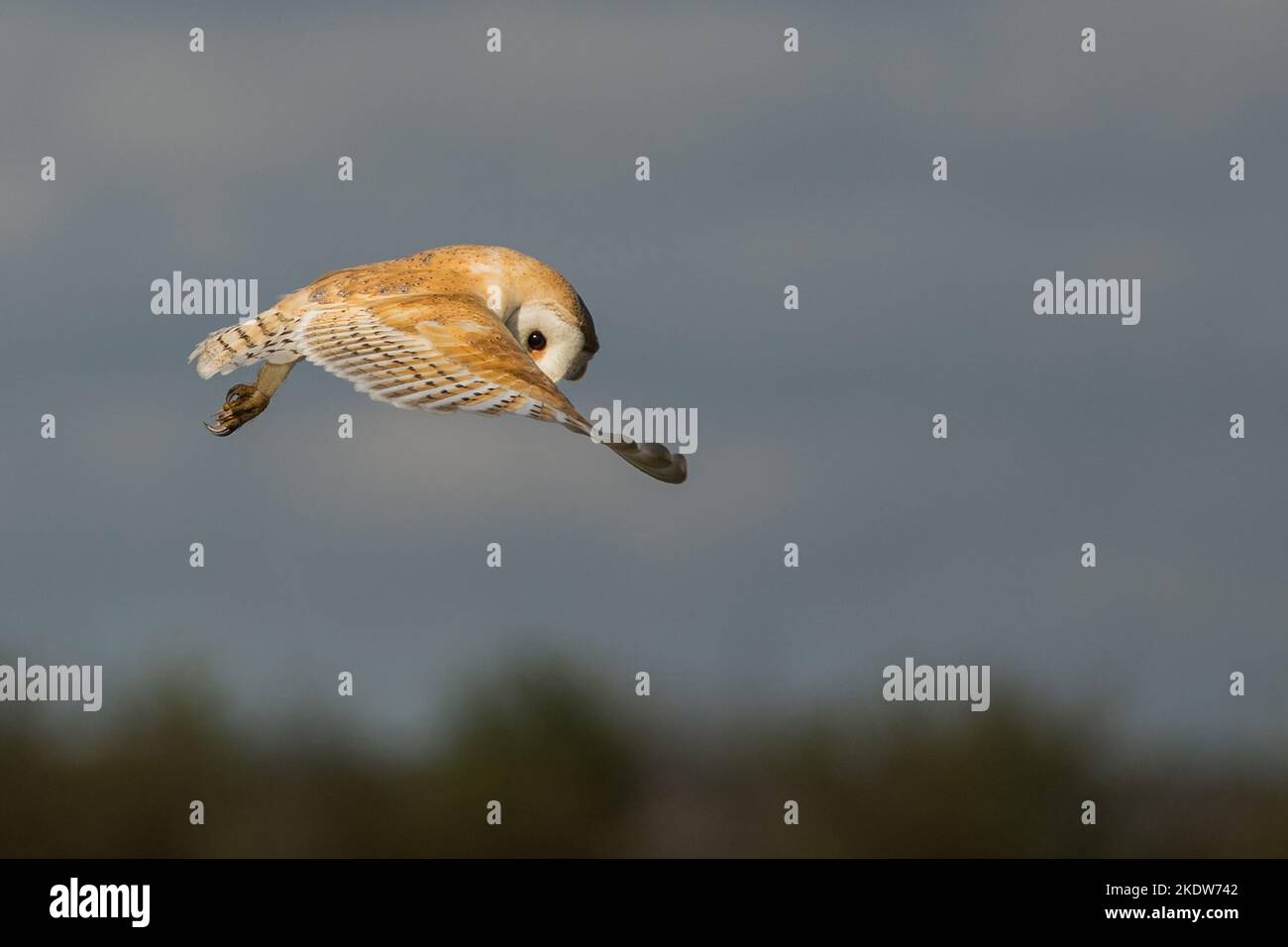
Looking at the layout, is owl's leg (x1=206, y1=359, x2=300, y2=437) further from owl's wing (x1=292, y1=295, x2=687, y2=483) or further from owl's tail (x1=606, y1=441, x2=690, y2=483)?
owl's tail (x1=606, y1=441, x2=690, y2=483)

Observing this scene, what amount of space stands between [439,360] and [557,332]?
1.65 metres

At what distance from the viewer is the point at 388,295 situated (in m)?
10.0

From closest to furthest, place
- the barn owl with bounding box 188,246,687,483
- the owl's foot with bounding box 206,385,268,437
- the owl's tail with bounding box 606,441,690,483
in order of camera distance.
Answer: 1. the owl's tail with bounding box 606,441,690,483
2. the barn owl with bounding box 188,246,687,483
3. the owl's foot with bounding box 206,385,268,437

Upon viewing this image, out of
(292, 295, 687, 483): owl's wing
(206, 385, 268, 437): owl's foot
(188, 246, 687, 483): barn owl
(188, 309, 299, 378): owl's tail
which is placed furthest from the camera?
(206, 385, 268, 437): owl's foot

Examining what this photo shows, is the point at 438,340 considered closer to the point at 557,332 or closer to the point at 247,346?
the point at 247,346

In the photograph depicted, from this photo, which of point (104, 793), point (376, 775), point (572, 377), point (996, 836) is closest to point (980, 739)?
point (996, 836)

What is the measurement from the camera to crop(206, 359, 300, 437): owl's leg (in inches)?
404

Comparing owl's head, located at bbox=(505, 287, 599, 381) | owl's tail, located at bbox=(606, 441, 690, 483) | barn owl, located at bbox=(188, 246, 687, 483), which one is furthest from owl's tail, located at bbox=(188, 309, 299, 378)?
owl's tail, located at bbox=(606, 441, 690, 483)

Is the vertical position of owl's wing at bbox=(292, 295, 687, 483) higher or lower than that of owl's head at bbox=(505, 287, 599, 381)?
lower

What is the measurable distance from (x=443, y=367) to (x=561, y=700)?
2599cm

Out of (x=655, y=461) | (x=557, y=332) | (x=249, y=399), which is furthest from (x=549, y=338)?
(x=655, y=461)

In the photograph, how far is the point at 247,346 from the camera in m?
9.66

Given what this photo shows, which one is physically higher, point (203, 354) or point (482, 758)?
point (203, 354)

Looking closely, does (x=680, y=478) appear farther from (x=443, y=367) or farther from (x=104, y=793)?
(x=104, y=793)
